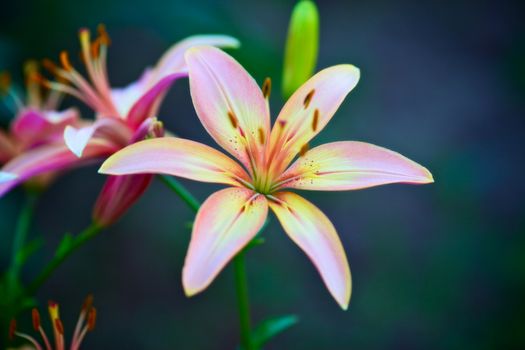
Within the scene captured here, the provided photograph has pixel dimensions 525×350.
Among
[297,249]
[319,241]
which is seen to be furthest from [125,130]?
[297,249]

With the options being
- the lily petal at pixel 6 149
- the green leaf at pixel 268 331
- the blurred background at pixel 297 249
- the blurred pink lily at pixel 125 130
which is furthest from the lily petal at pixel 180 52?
the blurred background at pixel 297 249

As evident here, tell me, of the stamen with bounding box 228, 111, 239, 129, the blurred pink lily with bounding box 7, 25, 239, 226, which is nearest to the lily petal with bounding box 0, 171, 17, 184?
the blurred pink lily with bounding box 7, 25, 239, 226

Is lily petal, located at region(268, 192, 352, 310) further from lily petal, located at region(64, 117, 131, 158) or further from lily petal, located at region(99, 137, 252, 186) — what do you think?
lily petal, located at region(64, 117, 131, 158)

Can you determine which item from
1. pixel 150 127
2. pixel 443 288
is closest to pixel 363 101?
pixel 443 288

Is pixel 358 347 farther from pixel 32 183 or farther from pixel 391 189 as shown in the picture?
pixel 32 183

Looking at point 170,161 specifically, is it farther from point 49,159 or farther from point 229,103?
point 49,159
